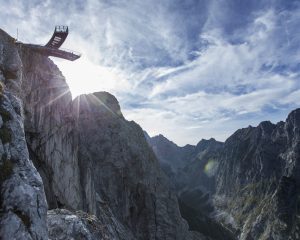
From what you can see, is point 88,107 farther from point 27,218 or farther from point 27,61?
point 27,218

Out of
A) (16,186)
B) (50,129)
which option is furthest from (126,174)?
(16,186)

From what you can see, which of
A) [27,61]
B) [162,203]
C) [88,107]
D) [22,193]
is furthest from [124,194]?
[22,193]

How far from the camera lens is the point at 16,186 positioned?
22.4m

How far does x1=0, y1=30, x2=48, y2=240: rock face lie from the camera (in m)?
20.9

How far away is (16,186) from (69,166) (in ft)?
162

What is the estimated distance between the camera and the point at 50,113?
6638cm

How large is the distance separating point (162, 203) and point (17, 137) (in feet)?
339

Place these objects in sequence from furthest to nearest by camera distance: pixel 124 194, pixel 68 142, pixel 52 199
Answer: pixel 124 194
pixel 68 142
pixel 52 199

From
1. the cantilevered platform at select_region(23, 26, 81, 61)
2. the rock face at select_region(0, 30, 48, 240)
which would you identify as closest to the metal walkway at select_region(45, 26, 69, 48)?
the cantilevered platform at select_region(23, 26, 81, 61)

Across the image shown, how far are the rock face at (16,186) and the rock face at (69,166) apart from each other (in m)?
0.06

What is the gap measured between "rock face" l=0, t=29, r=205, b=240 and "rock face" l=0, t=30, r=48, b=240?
57 millimetres

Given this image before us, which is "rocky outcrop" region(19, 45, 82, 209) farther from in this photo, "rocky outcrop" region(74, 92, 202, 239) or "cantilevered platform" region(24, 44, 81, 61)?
"rocky outcrop" region(74, 92, 202, 239)

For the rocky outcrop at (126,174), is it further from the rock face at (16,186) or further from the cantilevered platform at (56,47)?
the rock face at (16,186)

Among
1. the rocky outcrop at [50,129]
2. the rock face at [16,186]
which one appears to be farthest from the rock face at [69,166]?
the rocky outcrop at [50,129]
